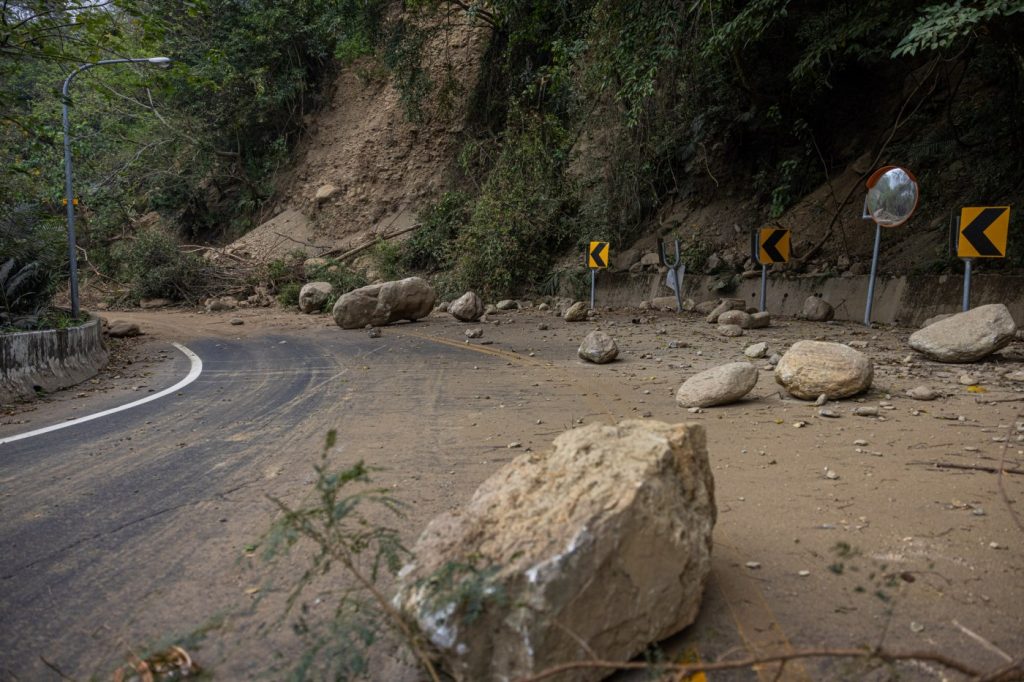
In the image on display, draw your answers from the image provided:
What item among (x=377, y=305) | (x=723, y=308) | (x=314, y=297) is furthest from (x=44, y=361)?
(x=723, y=308)

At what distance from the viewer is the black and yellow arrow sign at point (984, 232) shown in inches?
357

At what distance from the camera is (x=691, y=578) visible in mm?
2754

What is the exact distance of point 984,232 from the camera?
9188 millimetres

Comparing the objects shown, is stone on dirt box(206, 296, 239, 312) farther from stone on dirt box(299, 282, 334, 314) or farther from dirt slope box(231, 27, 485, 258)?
dirt slope box(231, 27, 485, 258)

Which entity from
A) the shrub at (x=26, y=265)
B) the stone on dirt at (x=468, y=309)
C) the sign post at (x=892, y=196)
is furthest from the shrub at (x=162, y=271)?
the sign post at (x=892, y=196)

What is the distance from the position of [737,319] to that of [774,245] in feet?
7.64

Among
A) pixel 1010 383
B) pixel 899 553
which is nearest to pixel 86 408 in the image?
pixel 899 553

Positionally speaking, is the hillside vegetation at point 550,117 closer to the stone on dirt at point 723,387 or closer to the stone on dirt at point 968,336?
the stone on dirt at point 968,336

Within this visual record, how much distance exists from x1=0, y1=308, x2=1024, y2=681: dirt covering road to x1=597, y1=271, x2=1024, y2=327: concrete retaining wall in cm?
218

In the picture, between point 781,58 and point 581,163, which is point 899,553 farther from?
point 581,163

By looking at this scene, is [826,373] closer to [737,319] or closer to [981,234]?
[981,234]

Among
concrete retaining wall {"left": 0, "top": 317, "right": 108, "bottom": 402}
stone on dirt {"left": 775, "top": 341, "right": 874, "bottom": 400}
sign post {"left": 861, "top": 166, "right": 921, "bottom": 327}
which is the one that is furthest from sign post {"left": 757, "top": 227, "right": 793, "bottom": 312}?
concrete retaining wall {"left": 0, "top": 317, "right": 108, "bottom": 402}

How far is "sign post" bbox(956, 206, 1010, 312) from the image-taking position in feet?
29.8

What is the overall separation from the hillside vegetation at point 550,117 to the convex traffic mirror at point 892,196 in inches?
69.4
